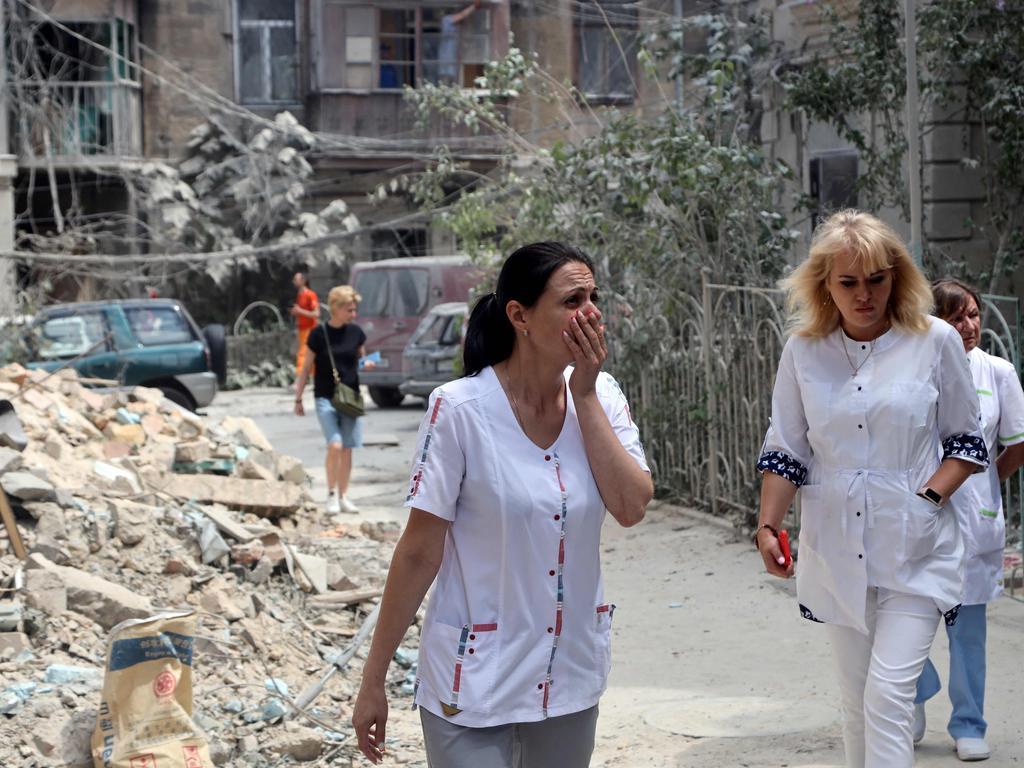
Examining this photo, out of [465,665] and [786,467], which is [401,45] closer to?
[786,467]

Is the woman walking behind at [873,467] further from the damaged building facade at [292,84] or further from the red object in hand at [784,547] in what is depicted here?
the damaged building facade at [292,84]

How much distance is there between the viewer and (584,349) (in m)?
3.18

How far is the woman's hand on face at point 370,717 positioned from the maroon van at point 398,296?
19578 mm

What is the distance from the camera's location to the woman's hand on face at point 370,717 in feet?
10.7

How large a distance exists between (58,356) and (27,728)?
1372cm

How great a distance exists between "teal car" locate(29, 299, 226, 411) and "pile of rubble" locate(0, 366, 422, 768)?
5439 millimetres

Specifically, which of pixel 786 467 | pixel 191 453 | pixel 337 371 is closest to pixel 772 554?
pixel 786 467

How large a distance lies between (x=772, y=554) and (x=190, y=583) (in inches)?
187

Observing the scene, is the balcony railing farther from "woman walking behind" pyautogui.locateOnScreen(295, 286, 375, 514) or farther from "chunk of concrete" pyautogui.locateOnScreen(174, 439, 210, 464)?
"woman walking behind" pyautogui.locateOnScreen(295, 286, 375, 514)

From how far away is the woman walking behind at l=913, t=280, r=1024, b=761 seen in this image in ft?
17.3

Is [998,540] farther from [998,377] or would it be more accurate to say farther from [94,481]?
[94,481]

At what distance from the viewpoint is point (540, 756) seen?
3252mm

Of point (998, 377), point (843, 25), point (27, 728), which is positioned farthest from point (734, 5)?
point (27, 728)

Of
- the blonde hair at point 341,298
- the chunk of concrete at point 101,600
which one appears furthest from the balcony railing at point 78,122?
the chunk of concrete at point 101,600
